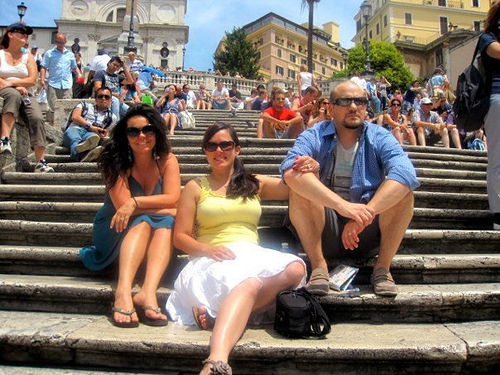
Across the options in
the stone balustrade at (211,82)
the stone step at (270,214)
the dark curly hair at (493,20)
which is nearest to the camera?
the dark curly hair at (493,20)

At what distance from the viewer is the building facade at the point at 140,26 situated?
52688 millimetres

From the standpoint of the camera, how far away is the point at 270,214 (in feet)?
13.0

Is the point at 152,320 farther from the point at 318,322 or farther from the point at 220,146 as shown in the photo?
the point at 220,146

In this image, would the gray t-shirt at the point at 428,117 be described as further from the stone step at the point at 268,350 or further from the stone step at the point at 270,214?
the stone step at the point at 268,350

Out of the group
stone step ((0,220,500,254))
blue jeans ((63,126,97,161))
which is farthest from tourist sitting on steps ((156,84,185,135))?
stone step ((0,220,500,254))

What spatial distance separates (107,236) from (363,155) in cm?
198

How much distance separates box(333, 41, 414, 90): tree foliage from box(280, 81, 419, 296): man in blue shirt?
43666mm

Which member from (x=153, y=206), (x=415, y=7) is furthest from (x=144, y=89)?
(x=415, y=7)

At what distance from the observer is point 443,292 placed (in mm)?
2822

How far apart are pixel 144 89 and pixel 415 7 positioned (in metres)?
54.5

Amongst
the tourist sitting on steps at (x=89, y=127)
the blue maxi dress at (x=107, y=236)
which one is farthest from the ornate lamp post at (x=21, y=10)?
the blue maxi dress at (x=107, y=236)

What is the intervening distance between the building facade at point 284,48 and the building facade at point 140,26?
492 inches

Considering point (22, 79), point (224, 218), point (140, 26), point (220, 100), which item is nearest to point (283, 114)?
point (22, 79)

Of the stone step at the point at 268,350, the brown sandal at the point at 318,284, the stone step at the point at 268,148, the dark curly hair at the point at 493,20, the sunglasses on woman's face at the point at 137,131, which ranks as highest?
the dark curly hair at the point at 493,20
